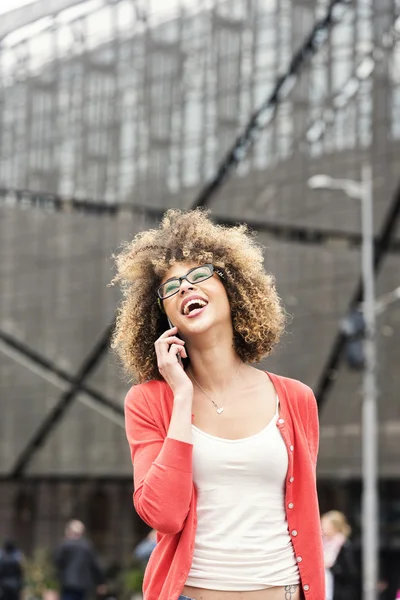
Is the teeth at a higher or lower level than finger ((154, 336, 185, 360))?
higher

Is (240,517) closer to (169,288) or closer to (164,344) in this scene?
(164,344)

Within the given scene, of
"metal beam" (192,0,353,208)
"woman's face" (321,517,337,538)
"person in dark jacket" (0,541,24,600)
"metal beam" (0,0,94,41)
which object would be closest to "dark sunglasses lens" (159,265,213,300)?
"woman's face" (321,517,337,538)

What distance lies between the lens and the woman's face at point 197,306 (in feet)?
10.3

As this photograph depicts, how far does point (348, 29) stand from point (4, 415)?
35.1 ft

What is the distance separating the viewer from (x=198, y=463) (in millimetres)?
2977

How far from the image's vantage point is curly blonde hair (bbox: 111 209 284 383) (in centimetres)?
325

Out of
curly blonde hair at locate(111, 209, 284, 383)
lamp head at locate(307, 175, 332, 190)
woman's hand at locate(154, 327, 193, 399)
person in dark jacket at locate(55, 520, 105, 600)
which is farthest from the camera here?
lamp head at locate(307, 175, 332, 190)

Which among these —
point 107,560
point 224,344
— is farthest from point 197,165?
point 224,344

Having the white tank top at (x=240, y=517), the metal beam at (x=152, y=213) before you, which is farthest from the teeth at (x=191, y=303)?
the metal beam at (x=152, y=213)

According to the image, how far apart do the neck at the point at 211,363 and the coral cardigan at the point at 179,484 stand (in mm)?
98

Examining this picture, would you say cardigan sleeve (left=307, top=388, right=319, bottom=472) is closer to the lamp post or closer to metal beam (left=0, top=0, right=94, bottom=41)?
metal beam (left=0, top=0, right=94, bottom=41)

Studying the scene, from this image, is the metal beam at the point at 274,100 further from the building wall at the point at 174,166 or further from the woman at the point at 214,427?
the woman at the point at 214,427

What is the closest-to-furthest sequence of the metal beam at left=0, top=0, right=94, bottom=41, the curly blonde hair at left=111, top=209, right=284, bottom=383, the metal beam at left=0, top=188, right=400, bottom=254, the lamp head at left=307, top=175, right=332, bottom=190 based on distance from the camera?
the curly blonde hair at left=111, top=209, right=284, bottom=383 → the metal beam at left=0, top=0, right=94, bottom=41 → the lamp head at left=307, top=175, right=332, bottom=190 → the metal beam at left=0, top=188, right=400, bottom=254

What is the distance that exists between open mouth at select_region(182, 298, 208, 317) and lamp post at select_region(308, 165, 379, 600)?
15.8 m
